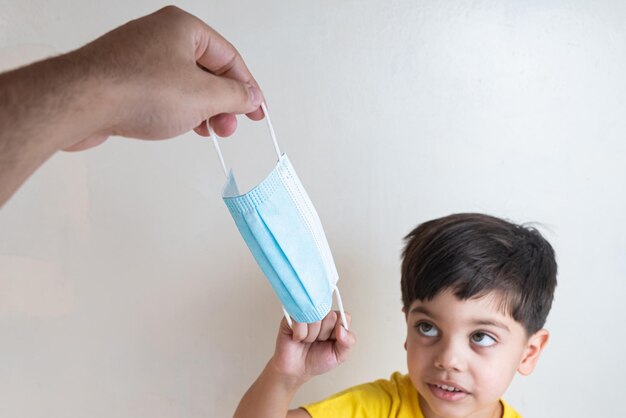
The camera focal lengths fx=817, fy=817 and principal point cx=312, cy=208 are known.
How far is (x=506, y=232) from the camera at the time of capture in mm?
1319

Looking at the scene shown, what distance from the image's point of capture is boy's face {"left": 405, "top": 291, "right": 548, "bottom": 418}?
48.7 inches

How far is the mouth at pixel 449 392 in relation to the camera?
125 centimetres

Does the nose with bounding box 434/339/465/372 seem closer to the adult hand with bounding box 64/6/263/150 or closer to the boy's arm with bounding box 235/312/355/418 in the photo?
the boy's arm with bounding box 235/312/355/418

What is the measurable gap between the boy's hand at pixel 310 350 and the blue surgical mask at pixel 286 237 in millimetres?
94

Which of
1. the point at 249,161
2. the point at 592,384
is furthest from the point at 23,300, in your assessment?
the point at 592,384

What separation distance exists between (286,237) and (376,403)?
457mm

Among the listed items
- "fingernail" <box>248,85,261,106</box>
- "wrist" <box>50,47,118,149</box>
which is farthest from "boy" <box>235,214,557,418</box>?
"wrist" <box>50,47,118,149</box>

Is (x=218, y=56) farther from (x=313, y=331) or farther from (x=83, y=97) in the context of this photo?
(x=313, y=331)

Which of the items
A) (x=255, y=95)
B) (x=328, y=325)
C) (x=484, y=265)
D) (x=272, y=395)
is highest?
(x=255, y=95)

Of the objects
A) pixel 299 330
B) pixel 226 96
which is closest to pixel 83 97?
pixel 226 96

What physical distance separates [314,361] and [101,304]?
52cm

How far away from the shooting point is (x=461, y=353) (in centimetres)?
123

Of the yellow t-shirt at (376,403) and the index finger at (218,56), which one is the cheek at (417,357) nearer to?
the yellow t-shirt at (376,403)

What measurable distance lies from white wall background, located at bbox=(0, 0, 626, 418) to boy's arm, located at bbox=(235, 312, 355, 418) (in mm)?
331
